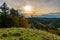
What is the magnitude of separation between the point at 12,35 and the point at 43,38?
4695 millimetres

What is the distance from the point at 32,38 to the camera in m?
25.1

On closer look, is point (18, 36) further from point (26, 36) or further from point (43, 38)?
point (43, 38)

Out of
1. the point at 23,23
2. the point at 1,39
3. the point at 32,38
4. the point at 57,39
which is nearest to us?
the point at 1,39

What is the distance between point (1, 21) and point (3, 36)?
36.8 m

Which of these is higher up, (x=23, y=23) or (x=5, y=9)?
(x=5, y=9)

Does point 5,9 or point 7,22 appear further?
point 5,9

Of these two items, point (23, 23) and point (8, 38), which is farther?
point (23, 23)

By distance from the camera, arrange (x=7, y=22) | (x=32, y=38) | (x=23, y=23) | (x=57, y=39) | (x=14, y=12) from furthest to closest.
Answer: (x=14, y=12) → (x=23, y=23) → (x=7, y=22) → (x=57, y=39) → (x=32, y=38)

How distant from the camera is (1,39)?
75.7ft

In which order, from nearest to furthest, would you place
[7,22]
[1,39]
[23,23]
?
[1,39], [7,22], [23,23]

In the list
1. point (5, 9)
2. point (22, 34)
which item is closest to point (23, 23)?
point (5, 9)

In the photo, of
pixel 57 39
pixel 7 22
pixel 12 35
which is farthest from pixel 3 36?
pixel 7 22

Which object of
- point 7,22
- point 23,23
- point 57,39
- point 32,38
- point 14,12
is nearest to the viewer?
point 32,38

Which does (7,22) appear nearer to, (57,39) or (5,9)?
(5,9)
